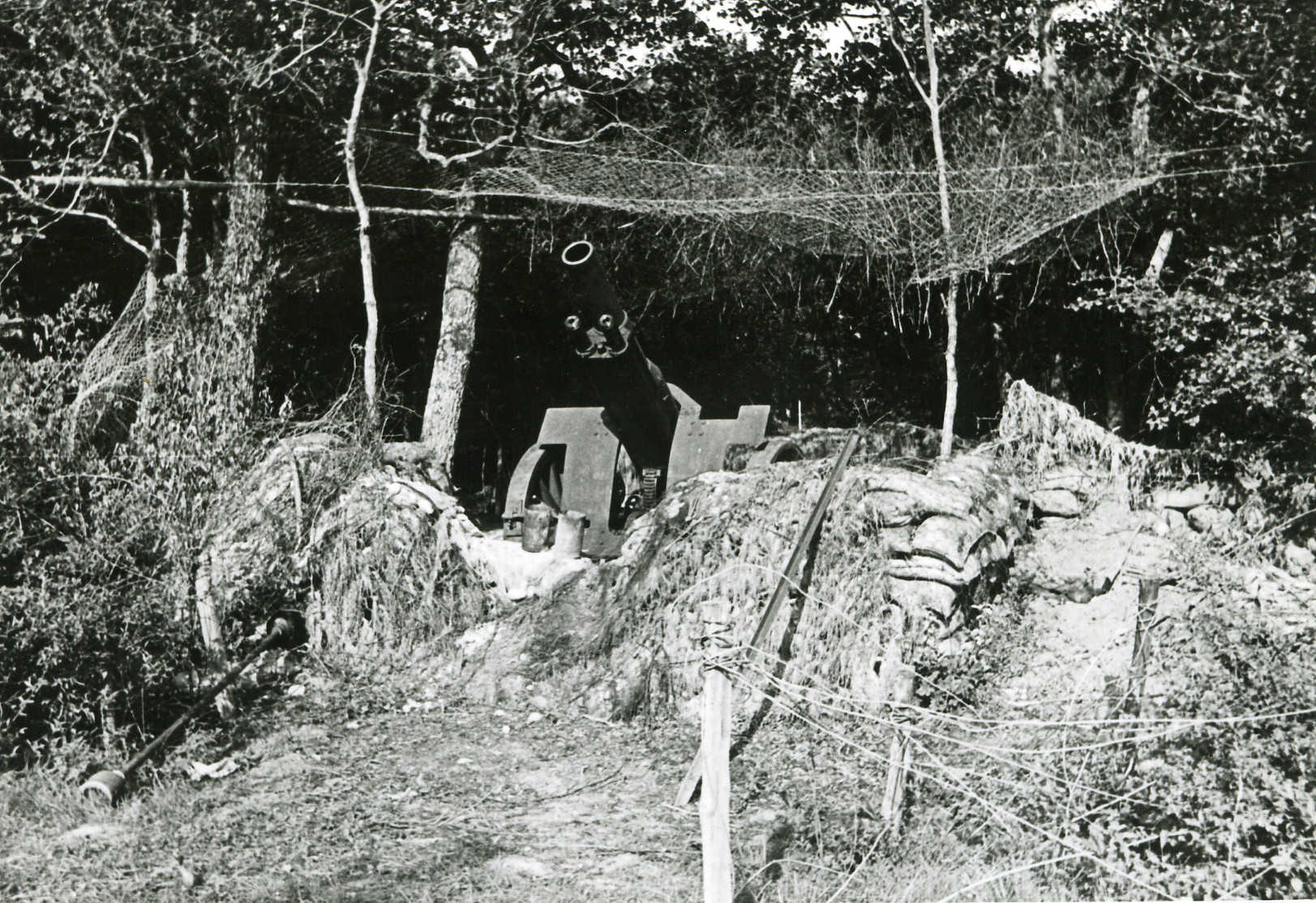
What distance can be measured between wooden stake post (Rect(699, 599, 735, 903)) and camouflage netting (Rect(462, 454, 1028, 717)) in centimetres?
242

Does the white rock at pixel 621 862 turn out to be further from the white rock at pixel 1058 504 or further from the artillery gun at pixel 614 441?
the white rock at pixel 1058 504

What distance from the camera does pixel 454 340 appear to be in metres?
10.7

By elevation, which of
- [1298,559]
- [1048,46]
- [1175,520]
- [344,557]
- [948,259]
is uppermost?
[1048,46]

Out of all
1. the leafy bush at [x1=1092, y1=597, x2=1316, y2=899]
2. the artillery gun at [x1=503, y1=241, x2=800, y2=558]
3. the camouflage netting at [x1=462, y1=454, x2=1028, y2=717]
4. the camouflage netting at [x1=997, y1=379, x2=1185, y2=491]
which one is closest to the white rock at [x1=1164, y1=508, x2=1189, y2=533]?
the camouflage netting at [x1=997, y1=379, x2=1185, y2=491]

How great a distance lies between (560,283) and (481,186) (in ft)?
6.75

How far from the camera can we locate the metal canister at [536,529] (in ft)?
26.8

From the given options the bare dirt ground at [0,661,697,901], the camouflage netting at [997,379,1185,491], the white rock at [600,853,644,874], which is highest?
the camouflage netting at [997,379,1185,491]

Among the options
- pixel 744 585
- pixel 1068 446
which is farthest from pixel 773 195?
pixel 744 585

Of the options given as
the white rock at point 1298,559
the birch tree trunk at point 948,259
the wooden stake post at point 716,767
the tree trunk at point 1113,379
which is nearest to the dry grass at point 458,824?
the wooden stake post at point 716,767

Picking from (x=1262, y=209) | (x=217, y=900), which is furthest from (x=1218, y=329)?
(x=217, y=900)

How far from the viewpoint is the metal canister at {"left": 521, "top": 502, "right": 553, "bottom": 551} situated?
816cm

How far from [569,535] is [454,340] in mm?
3174

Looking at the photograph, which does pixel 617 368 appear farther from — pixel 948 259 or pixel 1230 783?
pixel 1230 783

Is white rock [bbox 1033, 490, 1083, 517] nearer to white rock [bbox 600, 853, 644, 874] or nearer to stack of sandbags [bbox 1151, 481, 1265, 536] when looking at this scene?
stack of sandbags [bbox 1151, 481, 1265, 536]
